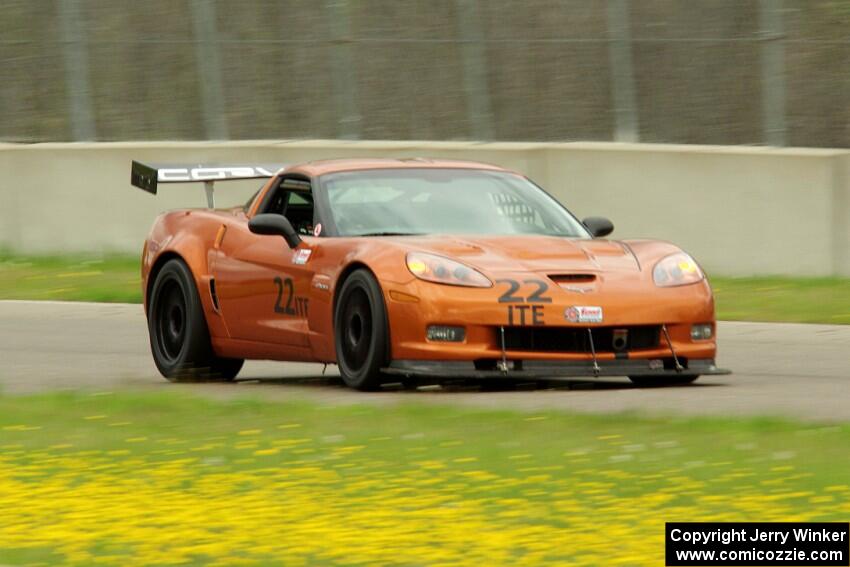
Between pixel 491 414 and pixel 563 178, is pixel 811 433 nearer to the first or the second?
pixel 491 414

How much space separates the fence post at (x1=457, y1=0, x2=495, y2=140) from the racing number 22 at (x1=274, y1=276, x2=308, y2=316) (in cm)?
922

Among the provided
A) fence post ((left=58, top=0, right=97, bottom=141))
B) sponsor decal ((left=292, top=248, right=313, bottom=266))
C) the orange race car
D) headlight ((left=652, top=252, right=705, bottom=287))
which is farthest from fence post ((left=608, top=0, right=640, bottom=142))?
sponsor decal ((left=292, top=248, right=313, bottom=266))

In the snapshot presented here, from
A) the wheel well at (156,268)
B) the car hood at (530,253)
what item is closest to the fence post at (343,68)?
the wheel well at (156,268)

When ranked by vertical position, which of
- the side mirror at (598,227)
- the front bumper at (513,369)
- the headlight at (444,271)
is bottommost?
the front bumper at (513,369)

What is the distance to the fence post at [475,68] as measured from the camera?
20.6 m

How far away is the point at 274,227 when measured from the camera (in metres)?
11.5

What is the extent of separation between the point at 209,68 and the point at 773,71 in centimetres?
675

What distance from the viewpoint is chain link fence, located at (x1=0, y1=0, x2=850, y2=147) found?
18.6 metres

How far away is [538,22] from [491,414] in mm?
11395

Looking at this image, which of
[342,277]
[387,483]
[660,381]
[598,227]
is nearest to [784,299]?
[598,227]

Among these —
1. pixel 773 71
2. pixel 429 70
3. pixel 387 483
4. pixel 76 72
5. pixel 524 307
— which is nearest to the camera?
pixel 387 483

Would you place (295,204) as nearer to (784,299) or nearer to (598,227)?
(598,227)

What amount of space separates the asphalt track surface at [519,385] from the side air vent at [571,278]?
587mm

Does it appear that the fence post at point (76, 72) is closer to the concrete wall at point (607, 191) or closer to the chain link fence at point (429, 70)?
the chain link fence at point (429, 70)
